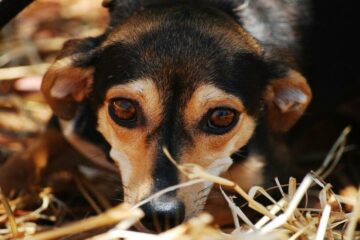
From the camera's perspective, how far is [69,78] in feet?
12.3

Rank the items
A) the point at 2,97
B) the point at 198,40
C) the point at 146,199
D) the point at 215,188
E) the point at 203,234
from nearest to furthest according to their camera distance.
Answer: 1. the point at 203,234
2. the point at 146,199
3. the point at 198,40
4. the point at 215,188
5. the point at 2,97

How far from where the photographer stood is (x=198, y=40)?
342 cm

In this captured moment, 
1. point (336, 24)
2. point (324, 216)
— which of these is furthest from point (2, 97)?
point (324, 216)

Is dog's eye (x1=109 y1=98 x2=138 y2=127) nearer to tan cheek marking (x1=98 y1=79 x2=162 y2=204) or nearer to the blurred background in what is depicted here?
tan cheek marking (x1=98 y1=79 x2=162 y2=204)

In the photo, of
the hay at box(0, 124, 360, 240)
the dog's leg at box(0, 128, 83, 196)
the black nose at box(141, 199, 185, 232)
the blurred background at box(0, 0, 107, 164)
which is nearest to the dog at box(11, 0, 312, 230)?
the black nose at box(141, 199, 185, 232)

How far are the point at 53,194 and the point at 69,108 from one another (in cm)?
51

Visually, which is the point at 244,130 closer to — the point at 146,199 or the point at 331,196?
the point at 331,196

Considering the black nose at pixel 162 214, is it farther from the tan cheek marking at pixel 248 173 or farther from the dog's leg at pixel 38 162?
the dog's leg at pixel 38 162

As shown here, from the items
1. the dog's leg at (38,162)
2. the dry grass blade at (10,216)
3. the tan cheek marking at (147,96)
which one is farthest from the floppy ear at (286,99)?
the dry grass blade at (10,216)

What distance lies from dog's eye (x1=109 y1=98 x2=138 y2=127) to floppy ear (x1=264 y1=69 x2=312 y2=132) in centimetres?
67

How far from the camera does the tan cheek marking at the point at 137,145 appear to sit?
326 centimetres

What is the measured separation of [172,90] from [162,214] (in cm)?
52

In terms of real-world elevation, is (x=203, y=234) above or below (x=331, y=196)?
above

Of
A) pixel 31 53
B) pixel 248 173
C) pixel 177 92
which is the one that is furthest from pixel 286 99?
pixel 31 53
